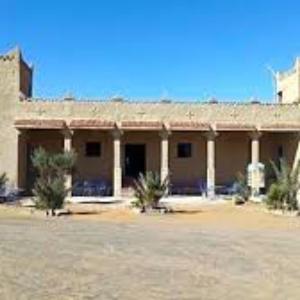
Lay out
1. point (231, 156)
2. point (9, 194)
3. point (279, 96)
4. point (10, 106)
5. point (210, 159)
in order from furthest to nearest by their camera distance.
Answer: point (279, 96) < point (231, 156) < point (210, 159) < point (10, 106) < point (9, 194)

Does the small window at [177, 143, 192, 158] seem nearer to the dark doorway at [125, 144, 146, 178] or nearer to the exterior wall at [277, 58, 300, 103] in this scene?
the dark doorway at [125, 144, 146, 178]

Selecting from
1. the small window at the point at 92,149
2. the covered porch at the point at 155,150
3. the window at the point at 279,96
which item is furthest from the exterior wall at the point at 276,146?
the small window at the point at 92,149

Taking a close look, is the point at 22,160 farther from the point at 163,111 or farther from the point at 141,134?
the point at 163,111

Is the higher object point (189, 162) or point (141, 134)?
point (141, 134)

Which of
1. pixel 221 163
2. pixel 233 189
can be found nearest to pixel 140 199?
pixel 233 189

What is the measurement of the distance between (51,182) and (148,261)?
14764mm

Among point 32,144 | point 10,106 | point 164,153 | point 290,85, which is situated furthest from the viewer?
point 290,85

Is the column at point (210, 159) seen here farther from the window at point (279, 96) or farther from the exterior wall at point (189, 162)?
the window at point (279, 96)

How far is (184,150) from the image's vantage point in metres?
40.2

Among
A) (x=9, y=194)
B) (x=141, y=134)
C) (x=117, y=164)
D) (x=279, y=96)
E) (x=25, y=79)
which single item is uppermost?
(x=25, y=79)

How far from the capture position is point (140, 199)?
28.4 m

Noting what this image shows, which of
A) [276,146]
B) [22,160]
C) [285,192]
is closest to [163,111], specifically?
[276,146]

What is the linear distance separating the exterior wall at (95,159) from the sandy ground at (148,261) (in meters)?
17.3

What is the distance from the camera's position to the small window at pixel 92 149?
39469 millimetres
